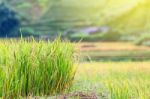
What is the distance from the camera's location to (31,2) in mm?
29172

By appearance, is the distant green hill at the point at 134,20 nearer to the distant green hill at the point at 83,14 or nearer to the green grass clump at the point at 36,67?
the distant green hill at the point at 83,14

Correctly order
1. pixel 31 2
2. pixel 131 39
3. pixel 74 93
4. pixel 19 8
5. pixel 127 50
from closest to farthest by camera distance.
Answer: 1. pixel 74 93
2. pixel 127 50
3. pixel 131 39
4. pixel 19 8
5. pixel 31 2

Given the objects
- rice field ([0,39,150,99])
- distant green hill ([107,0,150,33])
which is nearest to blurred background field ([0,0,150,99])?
distant green hill ([107,0,150,33])

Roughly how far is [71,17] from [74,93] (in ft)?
70.4

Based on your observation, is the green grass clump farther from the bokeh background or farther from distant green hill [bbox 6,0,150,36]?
distant green hill [bbox 6,0,150,36]

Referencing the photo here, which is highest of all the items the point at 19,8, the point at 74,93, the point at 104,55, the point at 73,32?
the point at 19,8

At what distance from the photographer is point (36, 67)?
604 centimetres

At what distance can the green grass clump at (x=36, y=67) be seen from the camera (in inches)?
232

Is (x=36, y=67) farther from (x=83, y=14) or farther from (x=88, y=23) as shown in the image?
(x=83, y=14)

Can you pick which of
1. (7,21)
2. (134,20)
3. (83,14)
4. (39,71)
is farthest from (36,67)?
(83,14)

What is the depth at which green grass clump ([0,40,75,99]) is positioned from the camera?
5.89m

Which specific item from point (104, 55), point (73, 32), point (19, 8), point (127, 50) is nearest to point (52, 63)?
point (104, 55)

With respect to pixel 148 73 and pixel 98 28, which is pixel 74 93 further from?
pixel 98 28

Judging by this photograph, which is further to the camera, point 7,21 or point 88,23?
point 88,23
